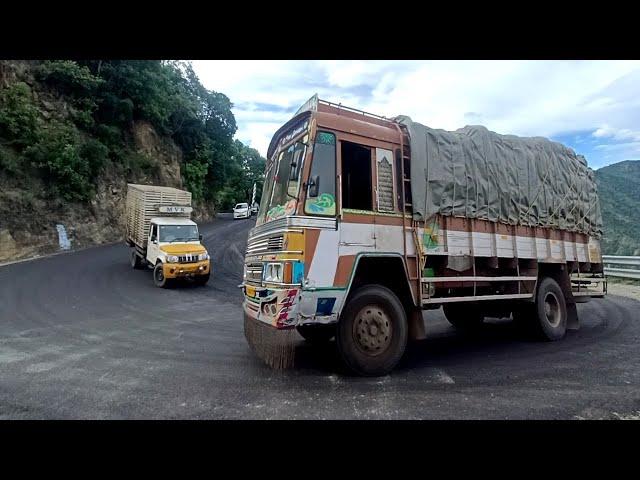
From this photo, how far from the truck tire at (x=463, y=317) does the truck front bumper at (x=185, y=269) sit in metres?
9.03

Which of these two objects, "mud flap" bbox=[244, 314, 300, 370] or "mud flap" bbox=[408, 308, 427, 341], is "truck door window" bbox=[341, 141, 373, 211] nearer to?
"mud flap" bbox=[408, 308, 427, 341]

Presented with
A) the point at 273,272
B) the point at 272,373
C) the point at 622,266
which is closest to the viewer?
the point at 273,272

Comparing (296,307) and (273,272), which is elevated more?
(273,272)

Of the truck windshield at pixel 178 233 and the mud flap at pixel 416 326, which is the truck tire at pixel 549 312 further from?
the truck windshield at pixel 178 233

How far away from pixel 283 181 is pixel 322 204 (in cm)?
91

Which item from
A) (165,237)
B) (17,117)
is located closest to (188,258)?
(165,237)

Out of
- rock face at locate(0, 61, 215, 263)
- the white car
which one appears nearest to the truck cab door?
rock face at locate(0, 61, 215, 263)

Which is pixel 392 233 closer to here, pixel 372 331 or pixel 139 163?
pixel 372 331

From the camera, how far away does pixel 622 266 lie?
15211 millimetres

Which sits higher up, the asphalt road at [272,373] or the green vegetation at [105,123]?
the green vegetation at [105,123]

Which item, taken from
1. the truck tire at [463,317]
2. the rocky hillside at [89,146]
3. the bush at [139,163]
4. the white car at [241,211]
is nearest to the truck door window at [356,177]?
the truck tire at [463,317]

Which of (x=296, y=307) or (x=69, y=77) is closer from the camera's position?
(x=296, y=307)

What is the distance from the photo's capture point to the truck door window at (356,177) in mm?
4797

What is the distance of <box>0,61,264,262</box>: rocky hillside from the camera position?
1866 centimetres
